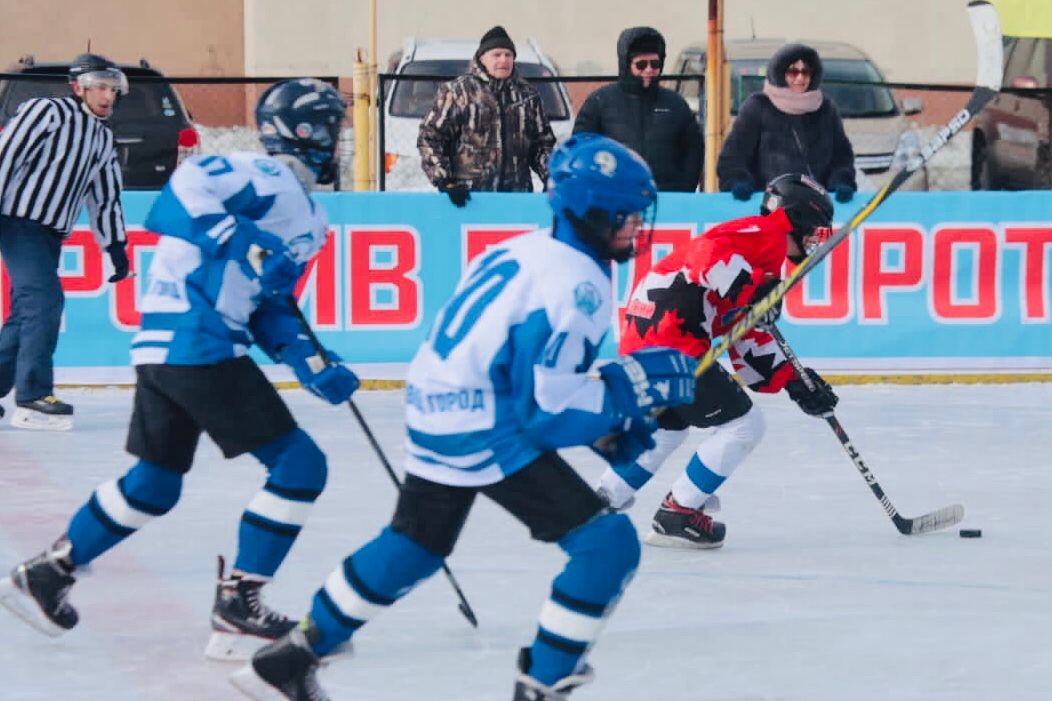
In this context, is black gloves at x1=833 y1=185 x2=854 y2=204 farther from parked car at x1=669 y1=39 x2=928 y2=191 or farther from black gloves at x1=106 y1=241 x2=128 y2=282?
parked car at x1=669 y1=39 x2=928 y2=191

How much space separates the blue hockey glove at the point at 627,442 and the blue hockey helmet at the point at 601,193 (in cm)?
34

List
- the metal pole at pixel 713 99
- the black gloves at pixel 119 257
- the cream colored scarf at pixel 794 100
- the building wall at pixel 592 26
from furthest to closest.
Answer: the building wall at pixel 592 26 → the metal pole at pixel 713 99 → the cream colored scarf at pixel 794 100 → the black gloves at pixel 119 257

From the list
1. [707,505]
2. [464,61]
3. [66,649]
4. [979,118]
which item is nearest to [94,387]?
[707,505]

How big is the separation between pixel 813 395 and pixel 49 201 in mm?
3283

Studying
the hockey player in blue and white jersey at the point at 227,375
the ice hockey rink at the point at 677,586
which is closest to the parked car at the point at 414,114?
the ice hockey rink at the point at 677,586

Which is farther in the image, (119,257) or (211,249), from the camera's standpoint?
(119,257)

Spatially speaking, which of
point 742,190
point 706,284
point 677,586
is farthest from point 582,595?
point 742,190

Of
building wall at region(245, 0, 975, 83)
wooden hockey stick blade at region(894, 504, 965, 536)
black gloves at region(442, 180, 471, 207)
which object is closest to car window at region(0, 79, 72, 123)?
black gloves at region(442, 180, 471, 207)

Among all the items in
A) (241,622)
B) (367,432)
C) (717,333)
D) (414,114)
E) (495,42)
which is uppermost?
(495,42)

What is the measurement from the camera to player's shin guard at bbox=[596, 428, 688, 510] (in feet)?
21.3

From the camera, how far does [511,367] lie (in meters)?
4.11

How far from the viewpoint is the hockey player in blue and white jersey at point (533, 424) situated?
408 centimetres

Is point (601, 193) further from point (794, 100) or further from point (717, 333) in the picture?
point (794, 100)

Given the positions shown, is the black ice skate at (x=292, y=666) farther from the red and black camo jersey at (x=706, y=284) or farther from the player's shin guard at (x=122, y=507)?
the red and black camo jersey at (x=706, y=284)
